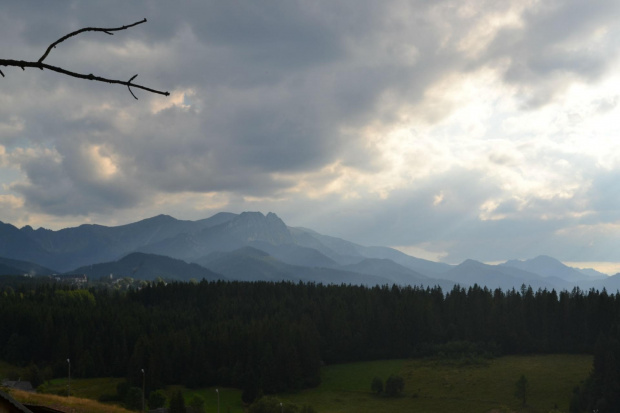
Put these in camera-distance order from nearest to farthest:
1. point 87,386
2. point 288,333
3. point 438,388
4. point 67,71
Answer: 1. point 67,71
2. point 438,388
3. point 87,386
4. point 288,333

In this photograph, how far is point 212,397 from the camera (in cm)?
13025

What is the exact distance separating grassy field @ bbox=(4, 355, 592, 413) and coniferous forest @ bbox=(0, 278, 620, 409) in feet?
22.6

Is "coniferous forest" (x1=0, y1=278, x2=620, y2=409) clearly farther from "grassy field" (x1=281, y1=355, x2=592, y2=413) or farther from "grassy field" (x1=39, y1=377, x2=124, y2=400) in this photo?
"grassy field" (x1=281, y1=355, x2=592, y2=413)

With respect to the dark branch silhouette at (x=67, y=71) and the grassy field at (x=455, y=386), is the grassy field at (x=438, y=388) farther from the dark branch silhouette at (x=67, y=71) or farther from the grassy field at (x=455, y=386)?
the dark branch silhouette at (x=67, y=71)

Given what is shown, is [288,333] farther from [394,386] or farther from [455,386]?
[455,386]

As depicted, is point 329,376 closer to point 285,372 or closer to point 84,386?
point 285,372

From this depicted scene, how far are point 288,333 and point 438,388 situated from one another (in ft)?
146

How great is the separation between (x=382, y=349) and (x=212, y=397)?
57396 mm

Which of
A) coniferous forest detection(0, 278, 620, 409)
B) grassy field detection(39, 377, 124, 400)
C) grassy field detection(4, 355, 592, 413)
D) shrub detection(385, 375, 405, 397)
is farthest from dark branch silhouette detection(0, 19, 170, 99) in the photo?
coniferous forest detection(0, 278, 620, 409)

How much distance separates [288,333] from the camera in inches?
6083

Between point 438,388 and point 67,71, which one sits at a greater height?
point 67,71

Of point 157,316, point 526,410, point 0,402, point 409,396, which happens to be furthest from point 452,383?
point 0,402

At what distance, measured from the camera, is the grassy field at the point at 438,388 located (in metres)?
112

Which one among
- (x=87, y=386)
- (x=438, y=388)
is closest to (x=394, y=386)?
(x=438, y=388)
